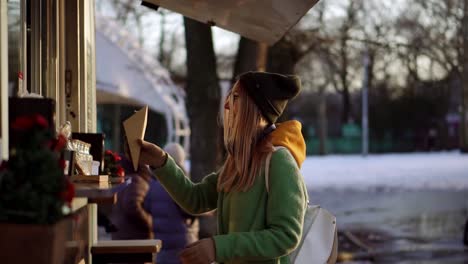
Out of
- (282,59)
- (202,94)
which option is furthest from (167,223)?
(282,59)

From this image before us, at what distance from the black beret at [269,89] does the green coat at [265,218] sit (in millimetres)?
178

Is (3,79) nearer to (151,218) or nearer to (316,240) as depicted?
(316,240)

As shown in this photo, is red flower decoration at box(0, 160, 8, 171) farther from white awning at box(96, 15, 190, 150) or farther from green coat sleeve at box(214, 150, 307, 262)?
white awning at box(96, 15, 190, 150)

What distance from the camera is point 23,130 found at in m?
2.36

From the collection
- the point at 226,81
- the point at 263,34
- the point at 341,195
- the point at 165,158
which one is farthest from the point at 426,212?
the point at 165,158

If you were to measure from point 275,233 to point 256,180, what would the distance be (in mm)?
229

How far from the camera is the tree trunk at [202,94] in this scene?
13.2 m

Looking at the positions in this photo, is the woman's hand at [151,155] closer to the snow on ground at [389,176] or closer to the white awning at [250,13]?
the white awning at [250,13]

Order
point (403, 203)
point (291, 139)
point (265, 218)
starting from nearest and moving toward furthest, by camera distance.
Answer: point (265, 218) < point (291, 139) < point (403, 203)

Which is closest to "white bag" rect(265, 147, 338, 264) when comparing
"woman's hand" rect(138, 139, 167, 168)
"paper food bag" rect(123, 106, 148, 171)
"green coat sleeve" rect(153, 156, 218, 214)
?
"green coat sleeve" rect(153, 156, 218, 214)

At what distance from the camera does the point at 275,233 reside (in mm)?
3223

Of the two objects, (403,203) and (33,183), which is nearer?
(33,183)

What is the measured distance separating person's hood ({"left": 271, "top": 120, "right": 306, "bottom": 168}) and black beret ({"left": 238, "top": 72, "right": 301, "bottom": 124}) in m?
0.06

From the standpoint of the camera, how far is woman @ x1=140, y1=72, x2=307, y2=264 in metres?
3.22
